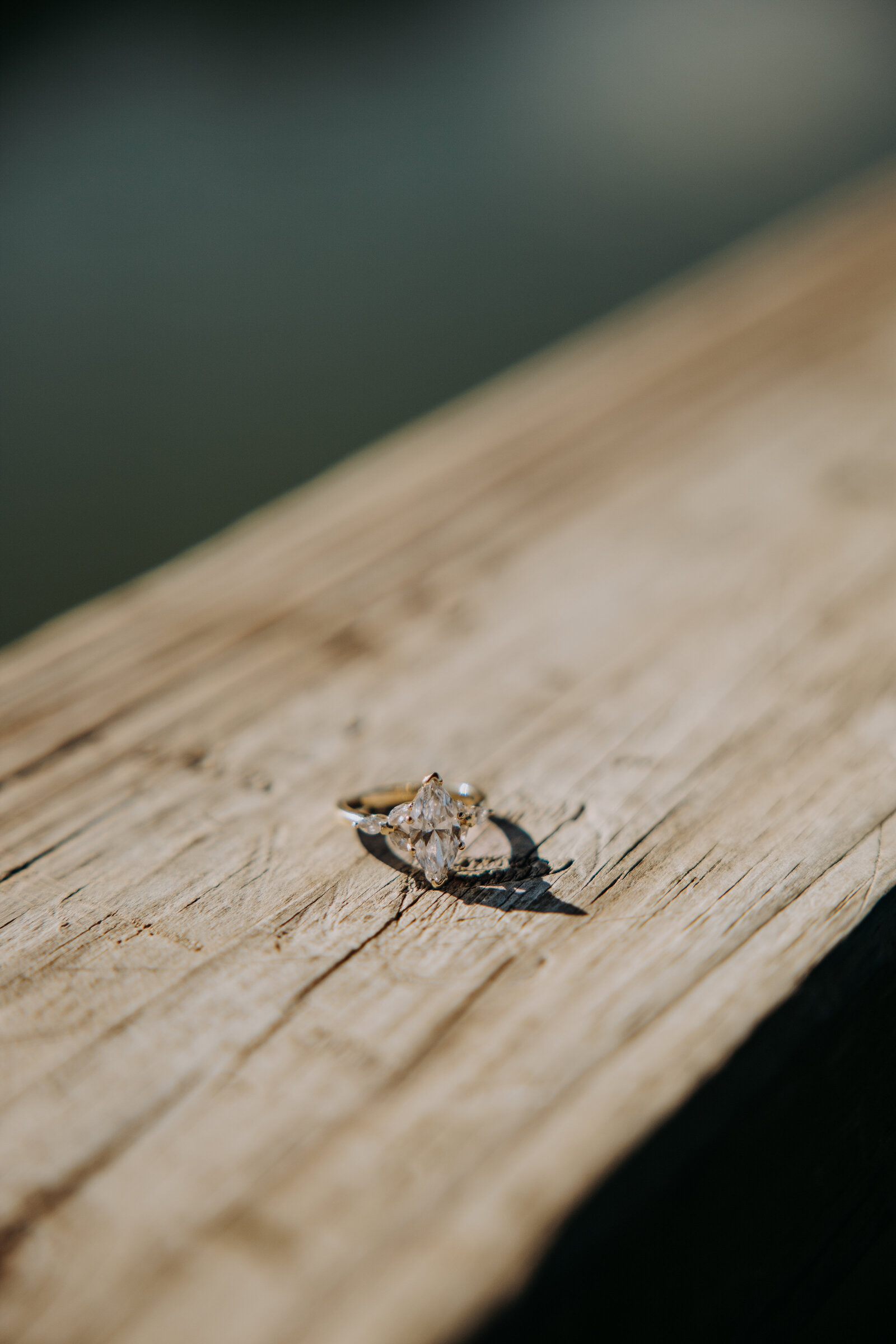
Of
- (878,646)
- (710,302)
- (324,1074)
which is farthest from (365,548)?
(710,302)

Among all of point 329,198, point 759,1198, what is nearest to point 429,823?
point 759,1198

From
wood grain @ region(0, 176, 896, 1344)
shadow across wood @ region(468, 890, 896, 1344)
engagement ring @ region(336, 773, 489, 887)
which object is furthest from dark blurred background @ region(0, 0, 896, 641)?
shadow across wood @ region(468, 890, 896, 1344)

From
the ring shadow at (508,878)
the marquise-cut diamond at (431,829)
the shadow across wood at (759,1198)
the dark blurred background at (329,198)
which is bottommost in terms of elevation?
the shadow across wood at (759,1198)

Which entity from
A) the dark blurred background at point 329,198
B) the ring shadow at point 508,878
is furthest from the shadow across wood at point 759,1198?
the dark blurred background at point 329,198

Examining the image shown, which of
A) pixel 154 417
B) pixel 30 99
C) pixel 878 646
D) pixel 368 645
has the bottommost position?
pixel 878 646

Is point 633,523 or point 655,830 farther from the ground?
point 633,523

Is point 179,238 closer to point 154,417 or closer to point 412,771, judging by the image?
point 154,417

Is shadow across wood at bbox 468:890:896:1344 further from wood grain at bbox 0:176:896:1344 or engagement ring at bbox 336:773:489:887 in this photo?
engagement ring at bbox 336:773:489:887

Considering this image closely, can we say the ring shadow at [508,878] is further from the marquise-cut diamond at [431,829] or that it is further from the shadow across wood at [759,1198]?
the shadow across wood at [759,1198]
